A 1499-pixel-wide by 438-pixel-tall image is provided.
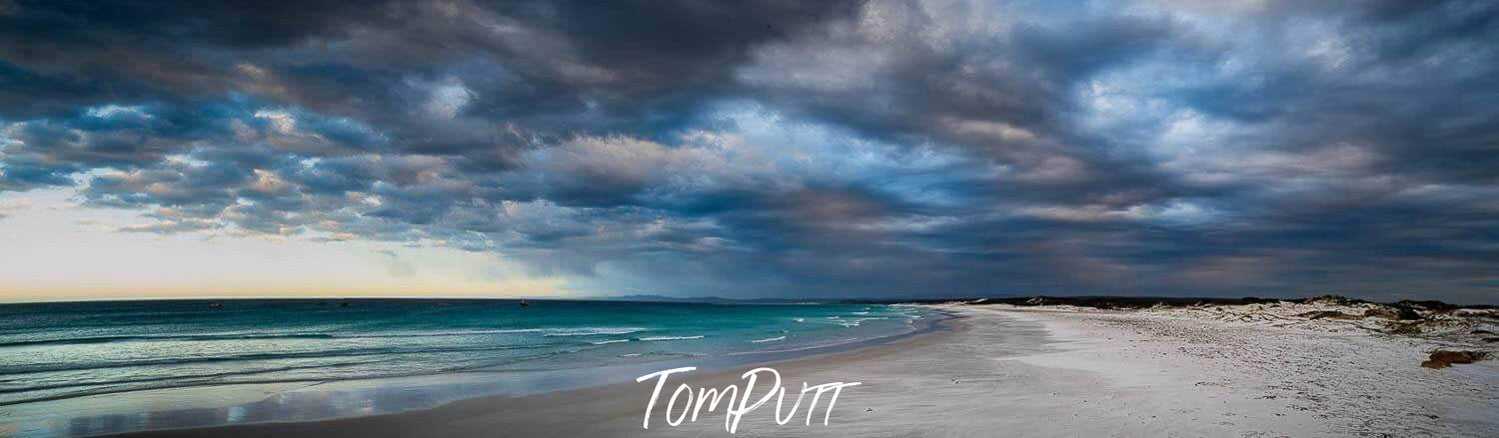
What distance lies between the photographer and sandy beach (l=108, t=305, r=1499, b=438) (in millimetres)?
8742

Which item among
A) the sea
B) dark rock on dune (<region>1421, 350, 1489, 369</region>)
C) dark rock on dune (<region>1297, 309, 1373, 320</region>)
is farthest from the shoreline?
dark rock on dune (<region>1297, 309, 1373, 320</region>)

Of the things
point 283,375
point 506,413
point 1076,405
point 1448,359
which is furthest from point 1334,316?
point 283,375

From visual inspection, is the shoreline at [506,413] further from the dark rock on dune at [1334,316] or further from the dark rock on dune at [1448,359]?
the dark rock on dune at [1334,316]

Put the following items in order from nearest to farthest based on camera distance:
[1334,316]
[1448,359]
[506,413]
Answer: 1. [506,413]
2. [1448,359]
3. [1334,316]

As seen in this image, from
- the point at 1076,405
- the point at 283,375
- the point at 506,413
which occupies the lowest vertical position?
the point at 283,375

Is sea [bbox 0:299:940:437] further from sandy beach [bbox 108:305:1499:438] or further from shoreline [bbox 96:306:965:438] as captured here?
sandy beach [bbox 108:305:1499:438]

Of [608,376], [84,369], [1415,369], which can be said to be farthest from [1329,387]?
[84,369]

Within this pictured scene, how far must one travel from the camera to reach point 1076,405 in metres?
10.6

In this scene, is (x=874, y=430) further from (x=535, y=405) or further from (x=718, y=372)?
(x=718, y=372)

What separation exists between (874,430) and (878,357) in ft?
44.2

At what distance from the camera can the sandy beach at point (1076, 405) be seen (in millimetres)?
8742

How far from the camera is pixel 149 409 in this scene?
12.8m

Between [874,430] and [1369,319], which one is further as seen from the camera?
[1369,319]

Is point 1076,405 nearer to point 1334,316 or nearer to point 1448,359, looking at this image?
point 1448,359
